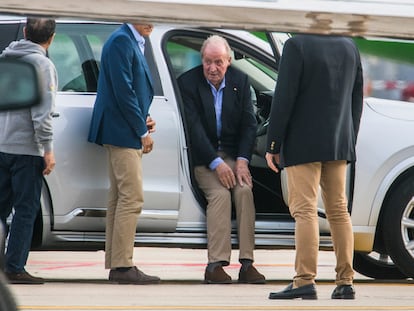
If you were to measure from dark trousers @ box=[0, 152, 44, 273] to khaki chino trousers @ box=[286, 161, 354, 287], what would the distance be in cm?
177

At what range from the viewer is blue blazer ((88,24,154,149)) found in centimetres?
928

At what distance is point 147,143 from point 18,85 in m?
4.55

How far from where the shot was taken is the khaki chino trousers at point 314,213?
27.8ft

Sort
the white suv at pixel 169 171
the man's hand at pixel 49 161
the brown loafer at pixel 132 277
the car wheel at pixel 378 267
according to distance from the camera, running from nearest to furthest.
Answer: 1. the man's hand at pixel 49 161
2. the white suv at pixel 169 171
3. the brown loafer at pixel 132 277
4. the car wheel at pixel 378 267

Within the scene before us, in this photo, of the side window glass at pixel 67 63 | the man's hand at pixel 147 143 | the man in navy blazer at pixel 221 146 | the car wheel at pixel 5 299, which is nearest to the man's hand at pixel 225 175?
the man in navy blazer at pixel 221 146

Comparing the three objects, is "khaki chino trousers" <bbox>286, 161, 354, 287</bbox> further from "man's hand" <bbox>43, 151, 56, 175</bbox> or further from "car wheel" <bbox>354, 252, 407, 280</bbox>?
"car wheel" <bbox>354, 252, 407, 280</bbox>

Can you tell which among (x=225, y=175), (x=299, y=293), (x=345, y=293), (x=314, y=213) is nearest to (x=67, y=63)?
Answer: (x=225, y=175)

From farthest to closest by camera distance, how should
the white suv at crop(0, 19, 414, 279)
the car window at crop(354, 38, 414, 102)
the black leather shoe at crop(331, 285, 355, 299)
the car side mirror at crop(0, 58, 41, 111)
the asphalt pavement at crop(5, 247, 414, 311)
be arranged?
the car window at crop(354, 38, 414, 102) → the white suv at crop(0, 19, 414, 279) → the black leather shoe at crop(331, 285, 355, 299) → the asphalt pavement at crop(5, 247, 414, 311) → the car side mirror at crop(0, 58, 41, 111)

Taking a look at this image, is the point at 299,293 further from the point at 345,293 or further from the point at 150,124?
the point at 150,124

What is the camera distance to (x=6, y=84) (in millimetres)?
4801

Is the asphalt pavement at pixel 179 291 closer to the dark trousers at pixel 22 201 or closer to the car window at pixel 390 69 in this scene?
the dark trousers at pixel 22 201

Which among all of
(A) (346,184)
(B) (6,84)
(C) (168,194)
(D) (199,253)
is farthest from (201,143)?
(B) (6,84)

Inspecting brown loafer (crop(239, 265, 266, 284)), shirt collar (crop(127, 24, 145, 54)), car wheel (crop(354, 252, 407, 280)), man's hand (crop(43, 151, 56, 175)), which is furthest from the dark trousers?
car wheel (crop(354, 252, 407, 280))

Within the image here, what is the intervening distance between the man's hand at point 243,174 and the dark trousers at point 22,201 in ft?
4.74
